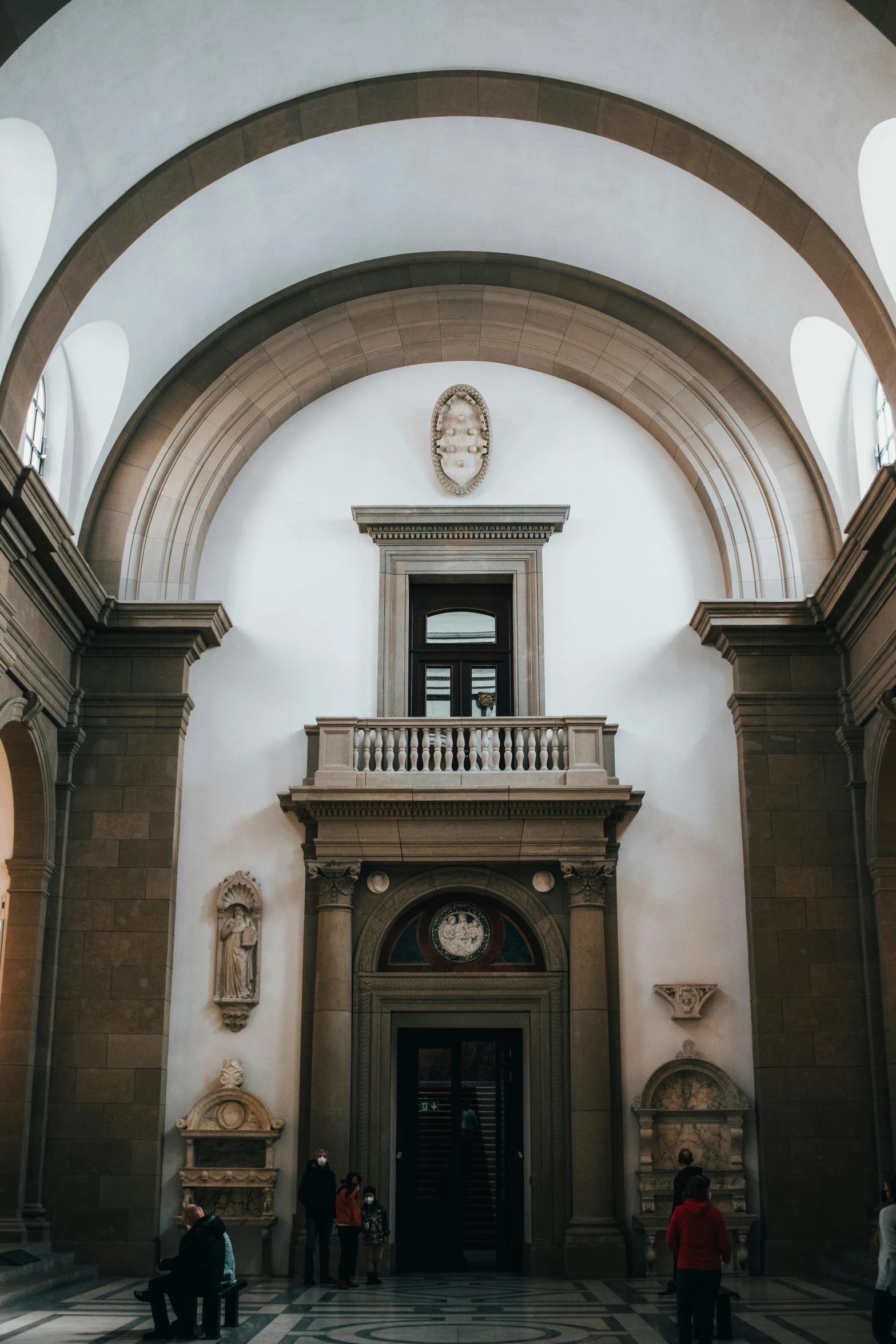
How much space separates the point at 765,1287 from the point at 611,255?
11.8 meters

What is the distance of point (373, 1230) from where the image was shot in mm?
14242

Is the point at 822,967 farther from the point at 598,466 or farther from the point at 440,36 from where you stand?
the point at 440,36

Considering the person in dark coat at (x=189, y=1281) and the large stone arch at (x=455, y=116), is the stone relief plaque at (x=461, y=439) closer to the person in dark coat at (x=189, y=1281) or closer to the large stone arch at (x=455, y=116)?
the large stone arch at (x=455, y=116)

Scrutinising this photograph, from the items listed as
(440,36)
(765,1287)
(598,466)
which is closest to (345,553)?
(598,466)

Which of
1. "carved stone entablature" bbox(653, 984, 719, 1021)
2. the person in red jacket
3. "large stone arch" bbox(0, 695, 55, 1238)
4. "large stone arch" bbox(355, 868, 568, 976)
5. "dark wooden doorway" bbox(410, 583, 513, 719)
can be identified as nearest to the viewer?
the person in red jacket

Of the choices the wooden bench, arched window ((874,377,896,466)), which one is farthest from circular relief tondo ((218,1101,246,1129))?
arched window ((874,377,896,466))

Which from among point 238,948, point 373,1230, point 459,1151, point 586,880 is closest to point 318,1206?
point 373,1230

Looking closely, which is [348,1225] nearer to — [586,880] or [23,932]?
[586,880]

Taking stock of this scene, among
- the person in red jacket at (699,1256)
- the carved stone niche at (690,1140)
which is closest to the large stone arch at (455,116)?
the carved stone niche at (690,1140)

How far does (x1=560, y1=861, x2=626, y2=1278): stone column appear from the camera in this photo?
47.7ft

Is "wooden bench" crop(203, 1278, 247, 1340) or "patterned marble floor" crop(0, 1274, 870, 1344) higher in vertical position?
"wooden bench" crop(203, 1278, 247, 1340)

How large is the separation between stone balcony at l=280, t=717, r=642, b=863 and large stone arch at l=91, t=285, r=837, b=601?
286 cm

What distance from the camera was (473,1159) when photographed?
637 inches

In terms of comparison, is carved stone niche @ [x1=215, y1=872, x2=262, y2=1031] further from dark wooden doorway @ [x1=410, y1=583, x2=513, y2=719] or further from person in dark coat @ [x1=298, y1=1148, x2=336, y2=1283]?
dark wooden doorway @ [x1=410, y1=583, x2=513, y2=719]
